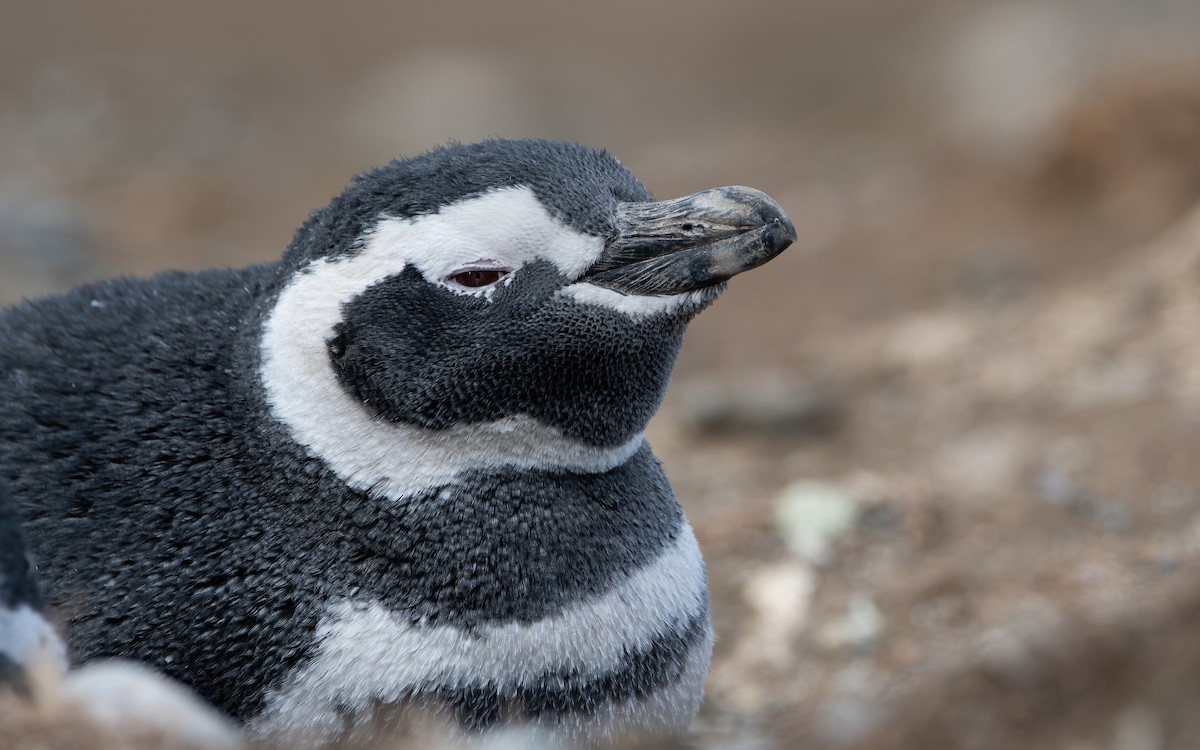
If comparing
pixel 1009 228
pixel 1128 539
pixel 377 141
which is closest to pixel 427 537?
pixel 1128 539

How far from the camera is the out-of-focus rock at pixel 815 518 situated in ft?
15.9

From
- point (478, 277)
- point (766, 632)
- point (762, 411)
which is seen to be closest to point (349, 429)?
point (478, 277)

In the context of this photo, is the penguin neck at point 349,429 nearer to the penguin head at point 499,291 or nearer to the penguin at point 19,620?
the penguin head at point 499,291

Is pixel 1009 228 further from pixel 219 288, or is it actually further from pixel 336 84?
pixel 336 84

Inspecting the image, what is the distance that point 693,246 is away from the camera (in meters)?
2.85

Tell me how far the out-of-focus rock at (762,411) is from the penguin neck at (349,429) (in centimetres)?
357

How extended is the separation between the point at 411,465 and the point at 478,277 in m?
0.42

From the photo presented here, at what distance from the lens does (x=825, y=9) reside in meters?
17.1

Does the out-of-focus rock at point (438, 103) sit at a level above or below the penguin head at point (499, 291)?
above

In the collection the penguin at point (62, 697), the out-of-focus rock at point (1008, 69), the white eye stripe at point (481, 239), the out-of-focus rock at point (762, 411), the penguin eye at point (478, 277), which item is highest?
the out-of-focus rock at point (1008, 69)

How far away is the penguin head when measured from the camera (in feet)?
9.15

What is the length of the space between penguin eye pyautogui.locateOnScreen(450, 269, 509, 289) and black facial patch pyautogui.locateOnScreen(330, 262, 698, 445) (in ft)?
0.08

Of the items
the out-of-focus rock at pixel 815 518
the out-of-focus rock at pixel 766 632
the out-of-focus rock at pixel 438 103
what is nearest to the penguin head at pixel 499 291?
the out-of-focus rock at pixel 766 632

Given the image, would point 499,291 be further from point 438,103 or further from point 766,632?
point 438,103
